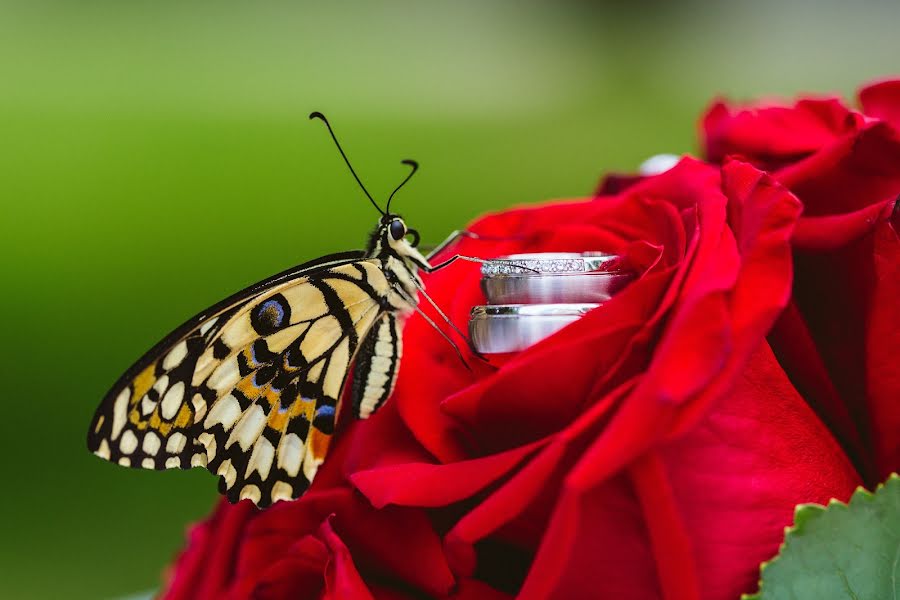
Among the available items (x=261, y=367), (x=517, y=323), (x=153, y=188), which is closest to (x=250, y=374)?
(x=261, y=367)

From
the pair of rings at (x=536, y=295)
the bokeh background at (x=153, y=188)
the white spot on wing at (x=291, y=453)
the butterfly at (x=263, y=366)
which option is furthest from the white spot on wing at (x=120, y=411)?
the bokeh background at (x=153, y=188)

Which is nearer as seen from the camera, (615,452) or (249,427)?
(615,452)

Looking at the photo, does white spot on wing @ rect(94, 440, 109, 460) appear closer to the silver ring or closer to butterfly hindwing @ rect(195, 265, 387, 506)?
butterfly hindwing @ rect(195, 265, 387, 506)

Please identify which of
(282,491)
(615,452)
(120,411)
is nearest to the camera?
(615,452)

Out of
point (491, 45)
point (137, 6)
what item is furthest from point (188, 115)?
point (491, 45)

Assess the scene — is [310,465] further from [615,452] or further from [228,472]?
[615,452]

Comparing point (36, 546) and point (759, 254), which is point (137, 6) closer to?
point (36, 546)

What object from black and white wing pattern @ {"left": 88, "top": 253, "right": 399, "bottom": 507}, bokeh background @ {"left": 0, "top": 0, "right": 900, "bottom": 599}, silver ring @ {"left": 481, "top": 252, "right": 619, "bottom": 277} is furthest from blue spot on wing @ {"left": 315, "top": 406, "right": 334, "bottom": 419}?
bokeh background @ {"left": 0, "top": 0, "right": 900, "bottom": 599}
